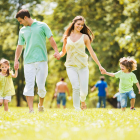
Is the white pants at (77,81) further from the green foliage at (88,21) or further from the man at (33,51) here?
the green foliage at (88,21)

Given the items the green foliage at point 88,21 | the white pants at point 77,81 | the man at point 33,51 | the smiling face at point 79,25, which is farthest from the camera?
the green foliage at point 88,21

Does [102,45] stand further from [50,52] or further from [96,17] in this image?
[50,52]

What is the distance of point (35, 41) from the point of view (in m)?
7.07

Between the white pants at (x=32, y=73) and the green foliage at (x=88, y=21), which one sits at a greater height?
the green foliage at (x=88, y=21)

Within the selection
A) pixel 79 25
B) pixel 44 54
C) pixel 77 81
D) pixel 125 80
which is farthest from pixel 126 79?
pixel 44 54

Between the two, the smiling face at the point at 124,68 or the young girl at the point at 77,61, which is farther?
the smiling face at the point at 124,68

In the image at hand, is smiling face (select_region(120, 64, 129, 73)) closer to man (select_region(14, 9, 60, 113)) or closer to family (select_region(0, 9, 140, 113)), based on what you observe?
family (select_region(0, 9, 140, 113))

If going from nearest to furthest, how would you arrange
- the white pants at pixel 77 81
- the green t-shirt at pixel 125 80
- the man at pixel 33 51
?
the man at pixel 33 51, the white pants at pixel 77 81, the green t-shirt at pixel 125 80

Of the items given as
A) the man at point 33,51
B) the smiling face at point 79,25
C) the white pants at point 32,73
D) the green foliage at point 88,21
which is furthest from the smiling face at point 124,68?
the green foliage at point 88,21

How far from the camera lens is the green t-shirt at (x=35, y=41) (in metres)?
7.07

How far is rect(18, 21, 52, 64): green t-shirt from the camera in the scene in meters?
7.07

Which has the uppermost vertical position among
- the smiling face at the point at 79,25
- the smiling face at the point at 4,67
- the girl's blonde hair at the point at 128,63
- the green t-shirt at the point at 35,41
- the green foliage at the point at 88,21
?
the green foliage at the point at 88,21

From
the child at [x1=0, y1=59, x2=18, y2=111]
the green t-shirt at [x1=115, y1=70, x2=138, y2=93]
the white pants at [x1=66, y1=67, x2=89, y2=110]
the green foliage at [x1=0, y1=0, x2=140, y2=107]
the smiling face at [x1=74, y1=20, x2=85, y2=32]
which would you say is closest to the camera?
the white pants at [x1=66, y1=67, x2=89, y2=110]

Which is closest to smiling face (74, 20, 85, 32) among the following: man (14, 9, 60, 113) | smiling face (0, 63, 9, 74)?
man (14, 9, 60, 113)
